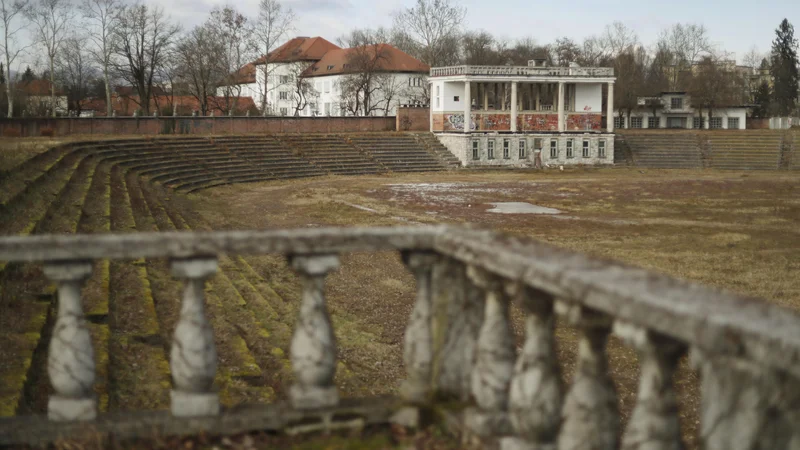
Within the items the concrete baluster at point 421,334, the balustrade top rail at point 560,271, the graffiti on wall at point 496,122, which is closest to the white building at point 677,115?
the graffiti on wall at point 496,122

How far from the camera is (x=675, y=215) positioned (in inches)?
1220

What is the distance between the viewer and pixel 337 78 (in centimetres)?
10488

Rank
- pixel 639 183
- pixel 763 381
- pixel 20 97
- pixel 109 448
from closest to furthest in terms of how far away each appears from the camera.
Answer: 1. pixel 763 381
2. pixel 109 448
3. pixel 639 183
4. pixel 20 97

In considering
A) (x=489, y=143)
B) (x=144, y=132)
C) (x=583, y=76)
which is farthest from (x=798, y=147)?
(x=144, y=132)

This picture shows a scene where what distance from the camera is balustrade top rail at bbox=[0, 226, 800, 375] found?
8.20 ft

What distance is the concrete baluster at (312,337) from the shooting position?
432cm

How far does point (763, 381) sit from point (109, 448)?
297 cm

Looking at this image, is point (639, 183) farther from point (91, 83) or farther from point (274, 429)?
point (91, 83)

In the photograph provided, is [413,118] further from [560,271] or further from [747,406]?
[747,406]

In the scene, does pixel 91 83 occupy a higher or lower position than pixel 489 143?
higher

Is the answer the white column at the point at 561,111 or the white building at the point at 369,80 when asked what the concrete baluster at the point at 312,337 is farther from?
the white building at the point at 369,80

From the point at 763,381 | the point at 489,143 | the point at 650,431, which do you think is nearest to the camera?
the point at 763,381

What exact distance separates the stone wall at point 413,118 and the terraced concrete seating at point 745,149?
69.6 ft

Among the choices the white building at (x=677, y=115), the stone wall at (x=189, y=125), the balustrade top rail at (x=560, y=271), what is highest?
the white building at (x=677, y=115)
